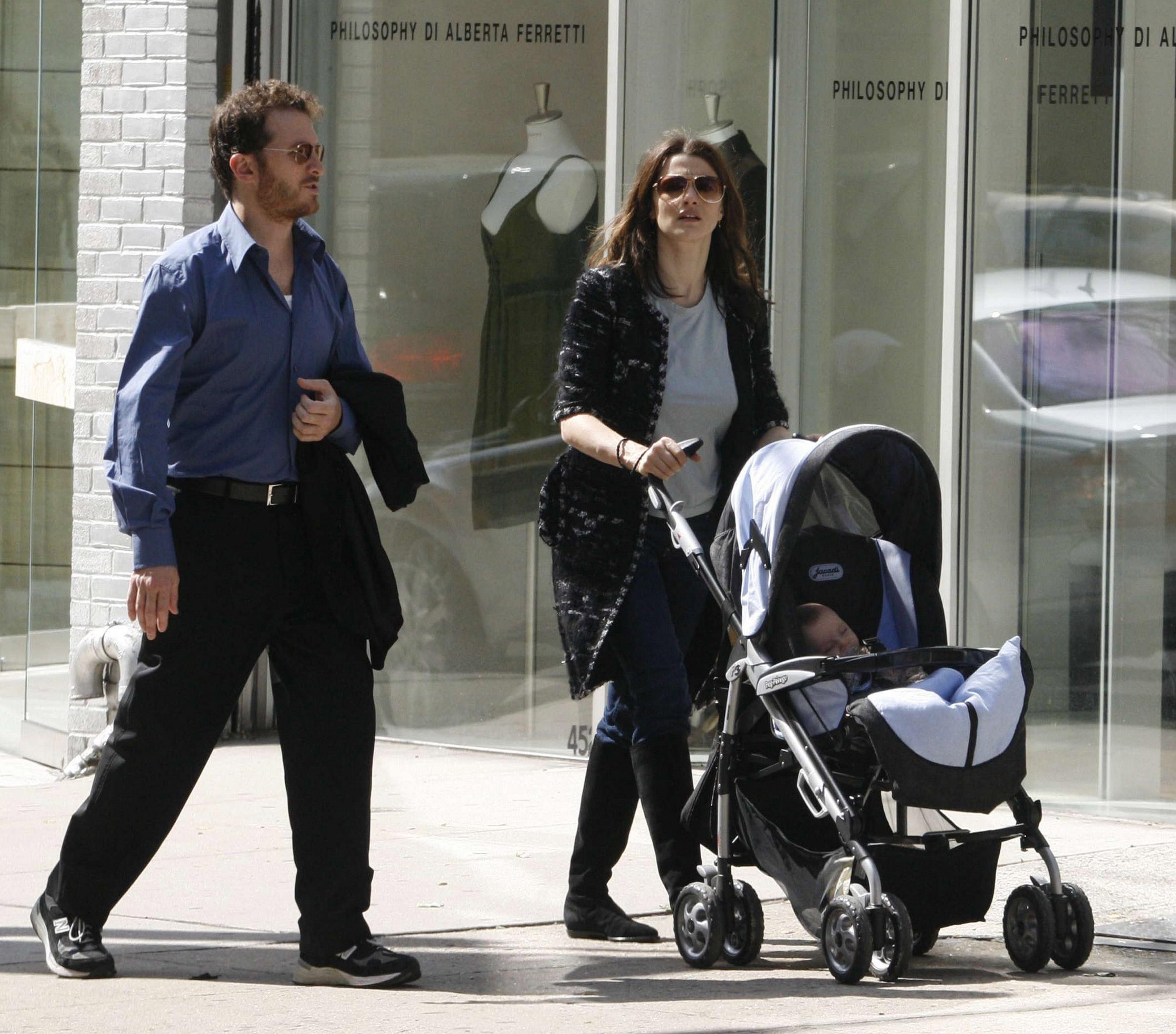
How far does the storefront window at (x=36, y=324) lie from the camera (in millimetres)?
8695

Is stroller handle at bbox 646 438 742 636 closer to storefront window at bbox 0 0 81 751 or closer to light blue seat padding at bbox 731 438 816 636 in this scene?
light blue seat padding at bbox 731 438 816 636

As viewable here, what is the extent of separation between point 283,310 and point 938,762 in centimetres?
166

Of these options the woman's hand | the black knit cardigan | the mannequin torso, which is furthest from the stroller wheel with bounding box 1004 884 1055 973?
the mannequin torso

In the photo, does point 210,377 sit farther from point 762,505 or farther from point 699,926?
point 699,926

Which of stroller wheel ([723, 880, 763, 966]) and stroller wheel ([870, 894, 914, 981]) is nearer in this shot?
stroller wheel ([870, 894, 914, 981])

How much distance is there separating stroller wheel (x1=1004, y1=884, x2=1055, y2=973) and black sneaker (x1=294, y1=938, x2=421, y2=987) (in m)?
1.27

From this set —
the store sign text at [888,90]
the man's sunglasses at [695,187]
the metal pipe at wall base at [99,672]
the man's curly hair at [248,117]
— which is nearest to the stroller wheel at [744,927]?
the man's sunglasses at [695,187]

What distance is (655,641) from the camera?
16.4 feet

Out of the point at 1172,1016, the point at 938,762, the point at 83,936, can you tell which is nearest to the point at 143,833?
the point at 83,936

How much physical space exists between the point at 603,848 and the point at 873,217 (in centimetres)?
333

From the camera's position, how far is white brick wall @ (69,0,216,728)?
322 inches

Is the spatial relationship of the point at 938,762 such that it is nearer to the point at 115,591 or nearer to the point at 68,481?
the point at 115,591

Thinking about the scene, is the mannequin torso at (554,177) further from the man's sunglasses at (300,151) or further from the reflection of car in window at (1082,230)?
the man's sunglasses at (300,151)

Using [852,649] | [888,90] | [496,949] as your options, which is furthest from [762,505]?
[888,90]
